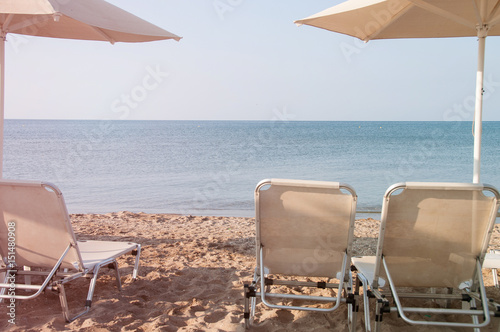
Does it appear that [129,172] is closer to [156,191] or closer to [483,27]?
[156,191]

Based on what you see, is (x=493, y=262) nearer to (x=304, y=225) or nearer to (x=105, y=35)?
(x=304, y=225)

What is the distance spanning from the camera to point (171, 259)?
15.9 feet

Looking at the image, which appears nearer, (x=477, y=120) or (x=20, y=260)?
(x=20, y=260)

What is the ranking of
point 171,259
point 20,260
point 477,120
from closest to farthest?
point 20,260 → point 477,120 → point 171,259

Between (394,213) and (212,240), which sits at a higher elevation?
(394,213)

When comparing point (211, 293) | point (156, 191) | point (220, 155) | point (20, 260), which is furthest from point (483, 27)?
point (220, 155)

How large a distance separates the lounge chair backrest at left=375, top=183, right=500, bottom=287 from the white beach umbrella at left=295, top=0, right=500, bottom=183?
4.58 feet

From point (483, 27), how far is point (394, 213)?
2385mm

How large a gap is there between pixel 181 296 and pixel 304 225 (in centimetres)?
134

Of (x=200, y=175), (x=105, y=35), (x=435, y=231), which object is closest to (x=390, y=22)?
(x=435, y=231)

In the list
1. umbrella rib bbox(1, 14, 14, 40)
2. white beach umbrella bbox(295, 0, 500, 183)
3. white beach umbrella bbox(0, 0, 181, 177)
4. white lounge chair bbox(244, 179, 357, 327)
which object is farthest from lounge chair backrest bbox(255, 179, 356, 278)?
umbrella rib bbox(1, 14, 14, 40)

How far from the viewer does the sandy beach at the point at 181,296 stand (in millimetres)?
3121

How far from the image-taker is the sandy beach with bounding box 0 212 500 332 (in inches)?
123

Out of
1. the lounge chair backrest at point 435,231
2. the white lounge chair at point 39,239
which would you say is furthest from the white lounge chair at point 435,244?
the white lounge chair at point 39,239
